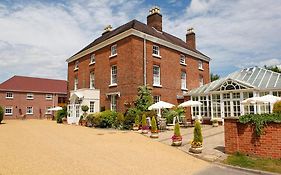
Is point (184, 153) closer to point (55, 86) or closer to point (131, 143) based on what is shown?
point (131, 143)

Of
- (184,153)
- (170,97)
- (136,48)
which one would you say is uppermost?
(136,48)

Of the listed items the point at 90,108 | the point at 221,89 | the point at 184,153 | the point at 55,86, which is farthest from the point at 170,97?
the point at 55,86

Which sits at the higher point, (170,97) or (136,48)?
(136,48)

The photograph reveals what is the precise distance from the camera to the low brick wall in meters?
9.23

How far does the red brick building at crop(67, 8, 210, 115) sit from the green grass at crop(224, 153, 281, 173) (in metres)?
13.2

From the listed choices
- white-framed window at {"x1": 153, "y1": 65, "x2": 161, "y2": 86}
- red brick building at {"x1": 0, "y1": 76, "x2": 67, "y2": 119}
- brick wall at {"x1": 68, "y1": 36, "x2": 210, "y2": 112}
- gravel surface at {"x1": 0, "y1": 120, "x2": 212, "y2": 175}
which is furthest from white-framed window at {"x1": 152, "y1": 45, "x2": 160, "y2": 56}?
red brick building at {"x1": 0, "y1": 76, "x2": 67, "y2": 119}

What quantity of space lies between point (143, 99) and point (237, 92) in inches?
332

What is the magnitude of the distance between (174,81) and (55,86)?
1197 inches

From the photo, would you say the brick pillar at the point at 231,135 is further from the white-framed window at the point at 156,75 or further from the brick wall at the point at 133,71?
the white-framed window at the point at 156,75

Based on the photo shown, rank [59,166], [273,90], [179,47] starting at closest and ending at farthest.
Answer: [59,166], [273,90], [179,47]

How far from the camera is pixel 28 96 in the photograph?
4409cm

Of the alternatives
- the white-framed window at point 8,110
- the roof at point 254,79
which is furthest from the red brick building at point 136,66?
the white-framed window at point 8,110

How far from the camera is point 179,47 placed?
27875 mm

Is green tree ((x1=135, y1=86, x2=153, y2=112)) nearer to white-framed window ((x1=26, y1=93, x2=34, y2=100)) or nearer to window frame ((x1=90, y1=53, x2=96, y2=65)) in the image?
window frame ((x1=90, y1=53, x2=96, y2=65))
